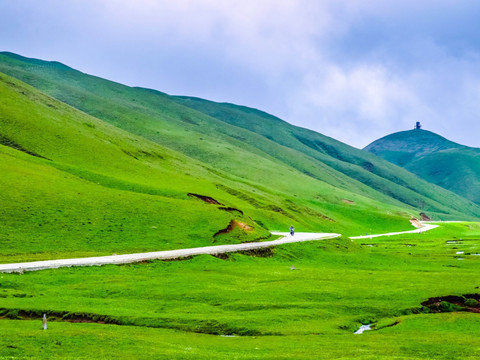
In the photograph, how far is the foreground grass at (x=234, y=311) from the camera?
29312mm

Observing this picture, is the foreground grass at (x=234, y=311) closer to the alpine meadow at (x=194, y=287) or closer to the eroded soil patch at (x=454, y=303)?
the alpine meadow at (x=194, y=287)

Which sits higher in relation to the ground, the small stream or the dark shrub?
the dark shrub

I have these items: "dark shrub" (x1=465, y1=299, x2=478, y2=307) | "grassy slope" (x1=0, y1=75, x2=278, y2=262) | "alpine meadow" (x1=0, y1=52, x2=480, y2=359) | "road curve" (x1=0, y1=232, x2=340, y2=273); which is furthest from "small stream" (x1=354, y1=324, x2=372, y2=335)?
"grassy slope" (x1=0, y1=75, x2=278, y2=262)

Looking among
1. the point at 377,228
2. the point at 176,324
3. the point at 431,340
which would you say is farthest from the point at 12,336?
the point at 377,228

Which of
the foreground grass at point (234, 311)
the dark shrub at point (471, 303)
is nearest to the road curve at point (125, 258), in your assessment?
the foreground grass at point (234, 311)

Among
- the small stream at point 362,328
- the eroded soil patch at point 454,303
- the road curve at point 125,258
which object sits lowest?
the road curve at point 125,258

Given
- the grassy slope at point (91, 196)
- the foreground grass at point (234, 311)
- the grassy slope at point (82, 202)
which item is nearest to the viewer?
the foreground grass at point (234, 311)

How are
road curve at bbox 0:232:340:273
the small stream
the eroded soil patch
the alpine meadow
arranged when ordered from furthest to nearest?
road curve at bbox 0:232:340:273, the eroded soil patch, the small stream, the alpine meadow

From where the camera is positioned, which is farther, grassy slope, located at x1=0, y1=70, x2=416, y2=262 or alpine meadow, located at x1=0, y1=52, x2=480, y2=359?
grassy slope, located at x1=0, y1=70, x2=416, y2=262

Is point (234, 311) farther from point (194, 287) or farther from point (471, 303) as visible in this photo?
point (471, 303)

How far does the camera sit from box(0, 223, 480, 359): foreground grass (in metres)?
29.3

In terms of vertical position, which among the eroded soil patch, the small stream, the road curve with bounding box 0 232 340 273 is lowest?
the road curve with bounding box 0 232 340 273

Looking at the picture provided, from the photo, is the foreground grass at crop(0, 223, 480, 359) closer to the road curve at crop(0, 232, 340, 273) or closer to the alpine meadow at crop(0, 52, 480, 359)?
the alpine meadow at crop(0, 52, 480, 359)

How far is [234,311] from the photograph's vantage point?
41.3m
